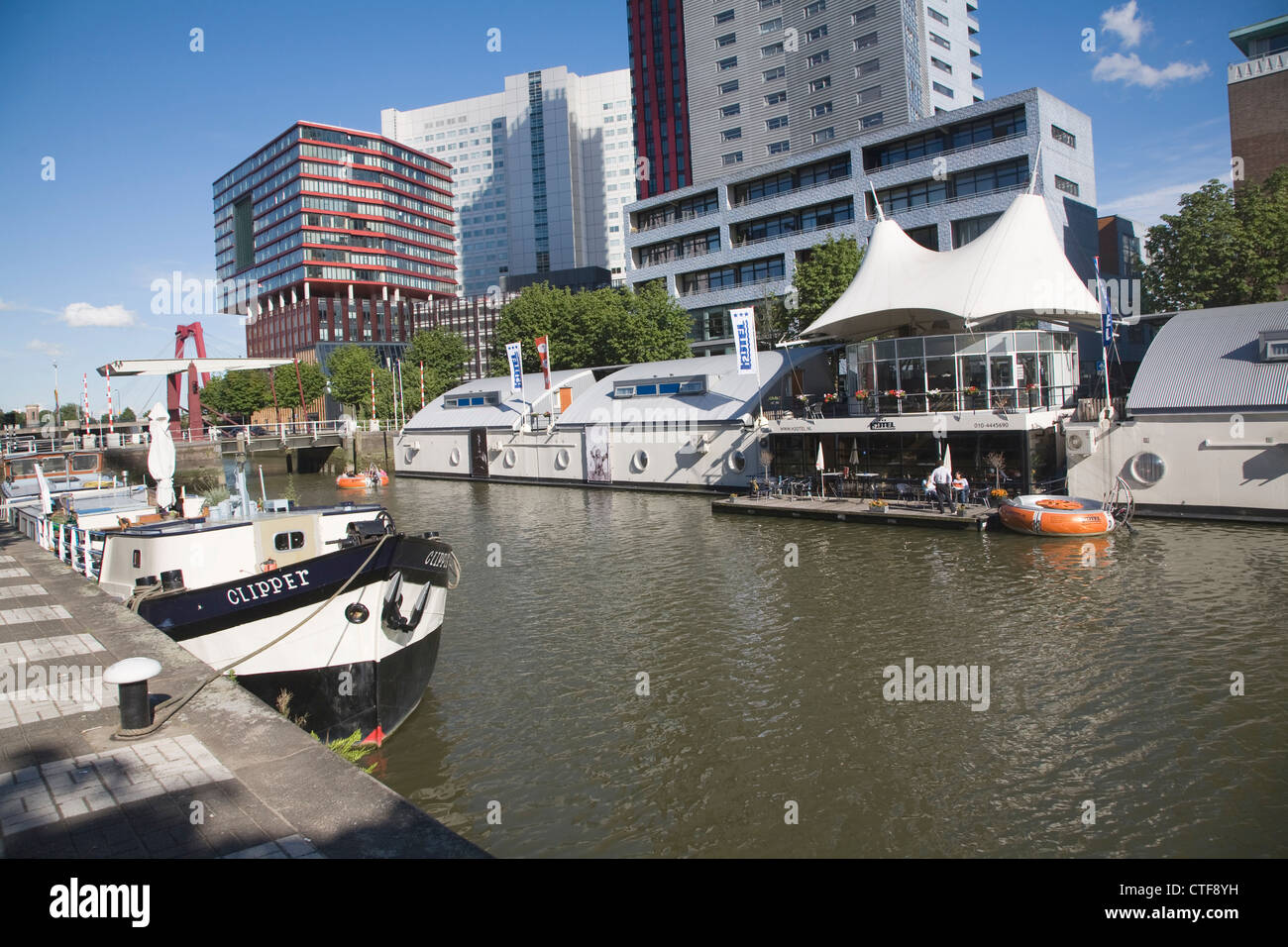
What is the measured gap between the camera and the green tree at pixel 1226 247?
41906 mm

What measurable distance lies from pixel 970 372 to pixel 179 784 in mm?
30557

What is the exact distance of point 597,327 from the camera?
2591 inches

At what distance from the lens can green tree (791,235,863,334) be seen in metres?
50.1

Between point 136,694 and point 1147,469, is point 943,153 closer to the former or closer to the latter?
point 1147,469

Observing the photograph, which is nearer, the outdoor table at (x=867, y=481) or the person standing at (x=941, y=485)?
the person standing at (x=941, y=485)

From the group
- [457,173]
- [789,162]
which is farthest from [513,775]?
[457,173]

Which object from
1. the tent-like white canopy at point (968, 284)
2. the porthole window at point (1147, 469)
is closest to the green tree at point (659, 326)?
the tent-like white canopy at point (968, 284)

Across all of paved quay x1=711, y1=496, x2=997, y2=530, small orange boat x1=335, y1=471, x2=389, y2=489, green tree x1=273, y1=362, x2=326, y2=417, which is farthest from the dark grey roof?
green tree x1=273, y1=362, x2=326, y2=417

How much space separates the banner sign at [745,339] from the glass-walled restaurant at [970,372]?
5.88 meters

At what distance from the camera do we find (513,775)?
11.5m

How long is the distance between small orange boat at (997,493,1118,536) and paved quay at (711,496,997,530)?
4.41 ft

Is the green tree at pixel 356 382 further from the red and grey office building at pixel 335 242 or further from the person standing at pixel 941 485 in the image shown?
the person standing at pixel 941 485

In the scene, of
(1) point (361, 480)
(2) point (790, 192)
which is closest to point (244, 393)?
(1) point (361, 480)

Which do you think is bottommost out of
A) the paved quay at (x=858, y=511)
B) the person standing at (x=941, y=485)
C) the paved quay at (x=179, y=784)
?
the paved quay at (x=179, y=784)
